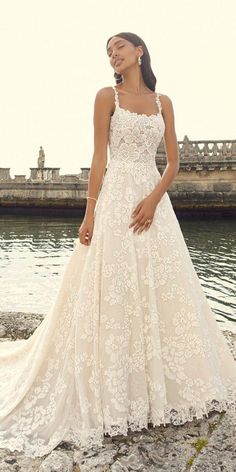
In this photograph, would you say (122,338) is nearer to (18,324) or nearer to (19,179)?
(18,324)

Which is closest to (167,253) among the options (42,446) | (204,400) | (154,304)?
(154,304)

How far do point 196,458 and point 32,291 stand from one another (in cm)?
904

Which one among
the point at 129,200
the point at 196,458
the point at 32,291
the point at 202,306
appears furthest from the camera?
the point at 32,291

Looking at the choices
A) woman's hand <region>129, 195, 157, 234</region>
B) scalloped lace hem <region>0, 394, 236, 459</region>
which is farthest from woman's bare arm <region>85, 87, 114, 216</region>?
scalloped lace hem <region>0, 394, 236, 459</region>

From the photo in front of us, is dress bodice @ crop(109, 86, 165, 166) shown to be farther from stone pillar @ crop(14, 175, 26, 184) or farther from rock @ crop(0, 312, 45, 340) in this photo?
stone pillar @ crop(14, 175, 26, 184)

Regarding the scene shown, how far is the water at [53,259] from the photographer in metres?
9.84

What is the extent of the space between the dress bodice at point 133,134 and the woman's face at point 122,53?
0.16 m

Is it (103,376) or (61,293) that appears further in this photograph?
(61,293)

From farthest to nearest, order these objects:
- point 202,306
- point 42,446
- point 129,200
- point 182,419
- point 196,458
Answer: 1. point 202,306
2. point 129,200
3. point 182,419
4. point 42,446
5. point 196,458

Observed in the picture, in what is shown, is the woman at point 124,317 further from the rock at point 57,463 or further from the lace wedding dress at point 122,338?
the rock at point 57,463

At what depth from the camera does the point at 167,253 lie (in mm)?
2637

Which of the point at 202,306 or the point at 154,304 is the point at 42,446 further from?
the point at 202,306

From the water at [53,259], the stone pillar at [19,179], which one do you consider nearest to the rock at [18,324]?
the water at [53,259]

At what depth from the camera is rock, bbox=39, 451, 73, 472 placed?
6.95 ft
